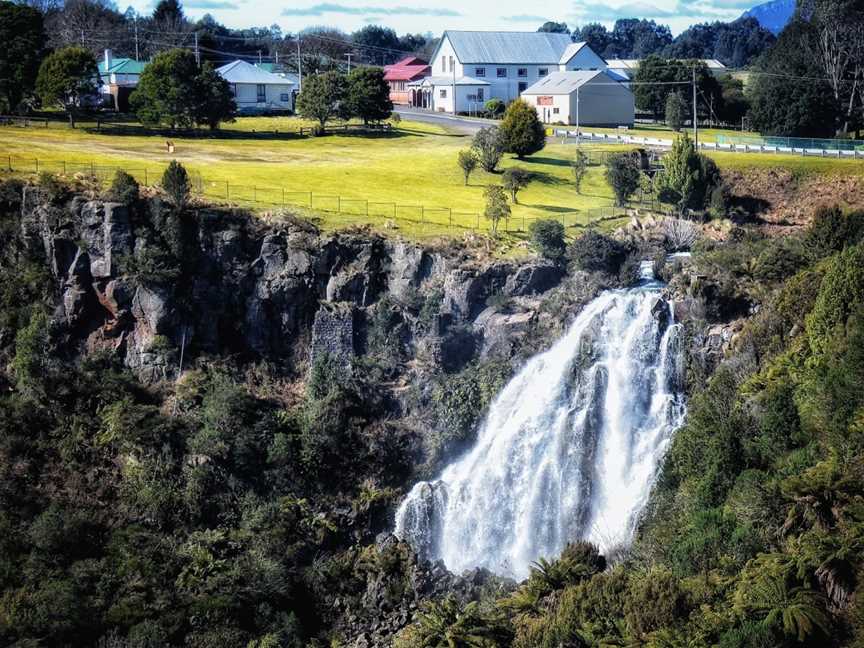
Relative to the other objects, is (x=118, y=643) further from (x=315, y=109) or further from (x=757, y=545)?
(x=315, y=109)

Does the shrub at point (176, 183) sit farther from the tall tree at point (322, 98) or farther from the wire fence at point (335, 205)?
the tall tree at point (322, 98)

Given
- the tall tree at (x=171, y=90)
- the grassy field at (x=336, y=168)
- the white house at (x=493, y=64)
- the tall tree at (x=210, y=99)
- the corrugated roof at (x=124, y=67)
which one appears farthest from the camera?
the white house at (x=493, y=64)

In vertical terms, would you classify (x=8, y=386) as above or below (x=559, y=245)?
below

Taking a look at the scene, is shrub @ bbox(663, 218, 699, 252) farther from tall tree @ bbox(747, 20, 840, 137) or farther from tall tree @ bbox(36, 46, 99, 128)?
tall tree @ bbox(36, 46, 99, 128)

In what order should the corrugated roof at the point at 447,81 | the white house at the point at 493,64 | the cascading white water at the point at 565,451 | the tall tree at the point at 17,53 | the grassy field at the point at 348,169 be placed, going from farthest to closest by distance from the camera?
the white house at the point at 493,64
the corrugated roof at the point at 447,81
the tall tree at the point at 17,53
the grassy field at the point at 348,169
the cascading white water at the point at 565,451

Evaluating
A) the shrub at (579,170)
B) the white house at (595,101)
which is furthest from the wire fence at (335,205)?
the white house at (595,101)

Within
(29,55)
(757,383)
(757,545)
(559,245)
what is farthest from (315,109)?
(757,545)

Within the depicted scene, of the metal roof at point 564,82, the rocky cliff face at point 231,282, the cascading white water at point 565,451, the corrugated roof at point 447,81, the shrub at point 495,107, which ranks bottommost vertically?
the cascading white water at point 565,451
